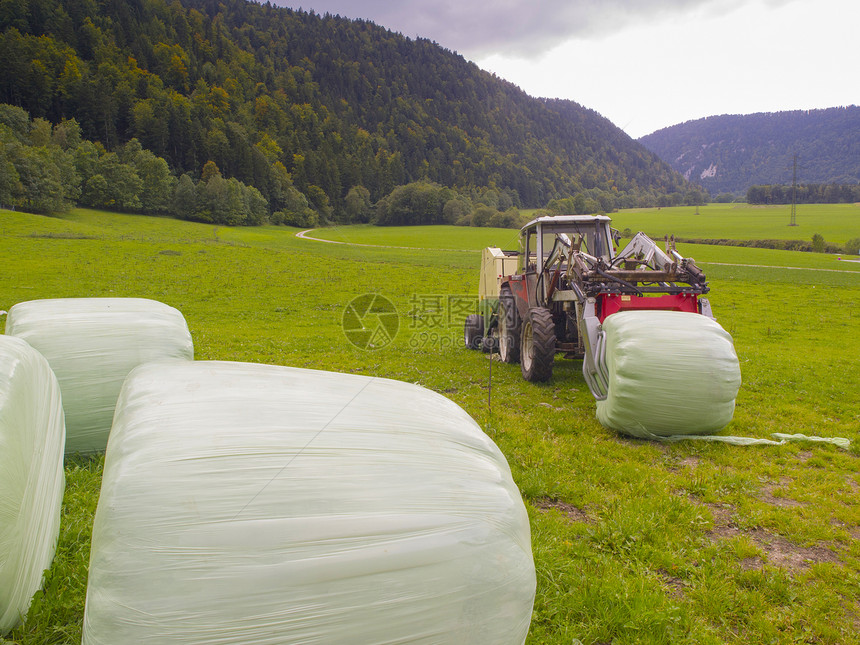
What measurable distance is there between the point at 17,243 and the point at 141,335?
37.8 metres

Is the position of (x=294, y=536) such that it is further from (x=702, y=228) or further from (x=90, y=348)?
(x=702, y=228)

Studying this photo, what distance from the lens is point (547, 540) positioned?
404 cm

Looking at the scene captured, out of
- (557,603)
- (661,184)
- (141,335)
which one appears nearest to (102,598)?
(557,603)

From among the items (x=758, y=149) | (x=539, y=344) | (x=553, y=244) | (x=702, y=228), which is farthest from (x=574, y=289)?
(x=758, y=149)

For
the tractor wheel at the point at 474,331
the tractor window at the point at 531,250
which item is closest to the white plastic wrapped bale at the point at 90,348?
the tractor window at the point at 531,250

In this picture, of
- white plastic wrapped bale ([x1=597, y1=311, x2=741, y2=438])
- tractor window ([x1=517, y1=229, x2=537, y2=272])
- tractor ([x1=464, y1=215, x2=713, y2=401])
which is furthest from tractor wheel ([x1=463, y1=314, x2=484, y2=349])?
white plastic wrapped bale ([x1=597, y1=311, x2=741, y2=438])

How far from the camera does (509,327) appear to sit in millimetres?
10703

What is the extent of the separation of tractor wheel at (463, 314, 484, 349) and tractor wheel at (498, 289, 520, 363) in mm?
1925

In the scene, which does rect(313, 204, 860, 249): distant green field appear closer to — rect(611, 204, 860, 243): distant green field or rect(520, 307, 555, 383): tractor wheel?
rect(611, 204, 860, 243): distant green field

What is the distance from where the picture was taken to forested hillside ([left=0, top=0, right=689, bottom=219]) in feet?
83.9

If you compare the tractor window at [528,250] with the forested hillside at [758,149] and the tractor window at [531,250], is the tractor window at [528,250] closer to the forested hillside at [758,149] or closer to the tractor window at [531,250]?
the tractor window at [531,250]

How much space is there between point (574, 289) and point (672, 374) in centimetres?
245

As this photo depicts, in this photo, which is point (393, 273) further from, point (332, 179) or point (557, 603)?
point (557, 603)

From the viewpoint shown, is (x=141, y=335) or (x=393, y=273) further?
(x=393, y=273)
